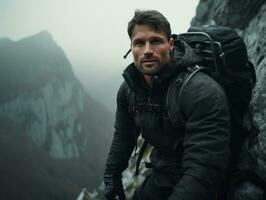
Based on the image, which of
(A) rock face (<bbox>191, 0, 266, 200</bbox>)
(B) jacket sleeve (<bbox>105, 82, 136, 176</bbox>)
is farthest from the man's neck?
(A) rock face (<bbox>191, 0, 266, 200</bbox>)

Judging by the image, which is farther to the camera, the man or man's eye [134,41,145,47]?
man's eye [134,41,145,47]

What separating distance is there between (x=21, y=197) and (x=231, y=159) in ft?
329

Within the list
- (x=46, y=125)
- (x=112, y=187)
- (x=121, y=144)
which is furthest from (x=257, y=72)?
(x=46, y=125)

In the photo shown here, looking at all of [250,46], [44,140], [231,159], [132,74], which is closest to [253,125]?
[231,159]

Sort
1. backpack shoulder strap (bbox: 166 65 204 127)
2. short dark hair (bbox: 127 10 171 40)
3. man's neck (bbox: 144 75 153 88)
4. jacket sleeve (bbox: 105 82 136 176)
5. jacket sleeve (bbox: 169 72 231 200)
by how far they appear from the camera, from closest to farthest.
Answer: jacket sleeve (bbox: 169 72 231 200) < backpack shoulder strap (bbox: 166 65 204 127) < short dark hair (bbox: 127 10 171 40) < man's neck (bbox: 144 75 153 88) < jacket sleeve (bbox: 105 82 136 176)

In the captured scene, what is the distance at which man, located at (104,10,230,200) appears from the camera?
11.7ft

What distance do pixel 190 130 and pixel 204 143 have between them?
0.25m

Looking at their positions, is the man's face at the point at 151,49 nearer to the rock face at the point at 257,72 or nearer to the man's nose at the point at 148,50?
the man's nose at the point at 148,50

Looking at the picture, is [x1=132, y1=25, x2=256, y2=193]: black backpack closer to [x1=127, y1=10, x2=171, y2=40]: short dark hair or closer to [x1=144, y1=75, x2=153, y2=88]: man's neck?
[x1=127, y1=10, x2=171, y2=40]: short dark hair

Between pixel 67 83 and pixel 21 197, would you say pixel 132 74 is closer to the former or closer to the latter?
pixel 21 197

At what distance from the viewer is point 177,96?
4062mm

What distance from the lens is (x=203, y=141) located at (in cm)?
361

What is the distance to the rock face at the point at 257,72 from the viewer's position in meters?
4.70

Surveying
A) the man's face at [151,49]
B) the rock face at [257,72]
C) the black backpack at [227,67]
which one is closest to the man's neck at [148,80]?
the man's face at [151,49]
